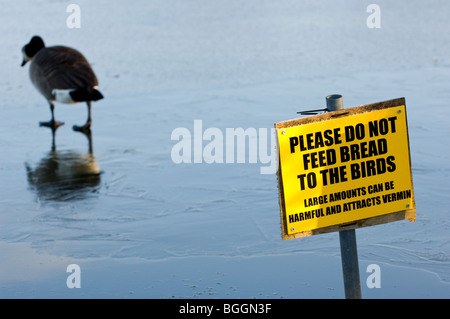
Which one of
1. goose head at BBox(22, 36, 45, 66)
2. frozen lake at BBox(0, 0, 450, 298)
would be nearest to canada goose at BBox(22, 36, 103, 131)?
frozen lake at BBox(0, 0, 450, 298)

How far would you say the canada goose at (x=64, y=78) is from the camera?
8.89 m

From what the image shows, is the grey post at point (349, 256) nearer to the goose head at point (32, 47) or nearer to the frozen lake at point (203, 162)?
the frozen lake at point (203, 162)

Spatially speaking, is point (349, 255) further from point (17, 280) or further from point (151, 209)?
point (151, 209)

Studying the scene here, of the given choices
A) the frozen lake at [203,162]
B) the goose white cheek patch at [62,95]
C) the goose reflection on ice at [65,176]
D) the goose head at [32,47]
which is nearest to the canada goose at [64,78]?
the goose white cheek patch at [62,95]

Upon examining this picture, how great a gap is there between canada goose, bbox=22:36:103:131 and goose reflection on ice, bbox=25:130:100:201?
3.47 ft

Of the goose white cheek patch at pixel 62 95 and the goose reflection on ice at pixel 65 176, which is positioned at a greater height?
the goose white cheek patch at pixel 62 95

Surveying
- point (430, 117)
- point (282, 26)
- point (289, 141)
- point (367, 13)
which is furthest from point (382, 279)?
point (367, 13)

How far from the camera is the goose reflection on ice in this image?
6.59 meters

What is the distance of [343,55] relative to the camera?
39.0ft

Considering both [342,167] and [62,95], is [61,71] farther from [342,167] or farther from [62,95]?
[342,167]

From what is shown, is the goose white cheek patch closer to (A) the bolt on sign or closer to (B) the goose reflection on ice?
(B) the goose reflection on ice

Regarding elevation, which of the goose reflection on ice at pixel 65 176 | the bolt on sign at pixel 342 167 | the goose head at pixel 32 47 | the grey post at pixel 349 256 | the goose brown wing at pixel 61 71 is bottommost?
the grey post at pixel 349 256

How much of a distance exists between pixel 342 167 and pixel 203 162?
4.32 m

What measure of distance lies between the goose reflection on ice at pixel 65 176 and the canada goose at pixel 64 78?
1058mm
